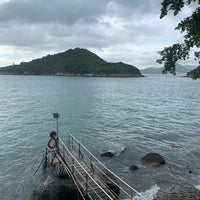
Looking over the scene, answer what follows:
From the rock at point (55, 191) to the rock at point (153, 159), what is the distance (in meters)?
11.8

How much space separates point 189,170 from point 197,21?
1779 centimetres

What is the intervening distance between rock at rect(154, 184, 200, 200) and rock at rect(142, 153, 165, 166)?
5.39m

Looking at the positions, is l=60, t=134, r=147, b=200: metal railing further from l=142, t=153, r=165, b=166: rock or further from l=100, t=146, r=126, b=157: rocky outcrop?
l=142, t=153, r=165, b=166: rock

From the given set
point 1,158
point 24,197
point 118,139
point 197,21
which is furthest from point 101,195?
point 118,139

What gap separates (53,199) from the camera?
701 inches

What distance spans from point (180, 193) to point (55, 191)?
34.5 ft

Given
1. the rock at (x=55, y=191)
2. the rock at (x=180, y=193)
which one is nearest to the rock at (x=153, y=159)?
the rock at (x=180, y=193)

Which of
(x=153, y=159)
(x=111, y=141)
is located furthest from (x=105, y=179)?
(x=111, y=141)

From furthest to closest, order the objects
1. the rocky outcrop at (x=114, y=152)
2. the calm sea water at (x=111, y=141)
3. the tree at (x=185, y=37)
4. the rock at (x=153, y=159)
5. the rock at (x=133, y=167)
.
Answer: the rocky outcrop at (x=114, y=152), the rock at (x=153, y=159), the rock at (x=133, y=167), the calm sea water at (x=111, y=141), the tree at (x=185, y=37)

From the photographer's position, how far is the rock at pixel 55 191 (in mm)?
17969

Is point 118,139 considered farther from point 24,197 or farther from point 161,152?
point 24,197

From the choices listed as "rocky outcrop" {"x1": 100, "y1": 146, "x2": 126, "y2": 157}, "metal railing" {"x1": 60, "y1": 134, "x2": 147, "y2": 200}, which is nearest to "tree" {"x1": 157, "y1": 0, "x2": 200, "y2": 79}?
"metal railing" {"x1": 60, "y1": 134, "x2": 147, "y2": 200}

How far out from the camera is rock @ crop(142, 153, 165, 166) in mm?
27656

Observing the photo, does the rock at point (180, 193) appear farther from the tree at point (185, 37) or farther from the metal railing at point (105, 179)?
the tree at point (185, 37)
